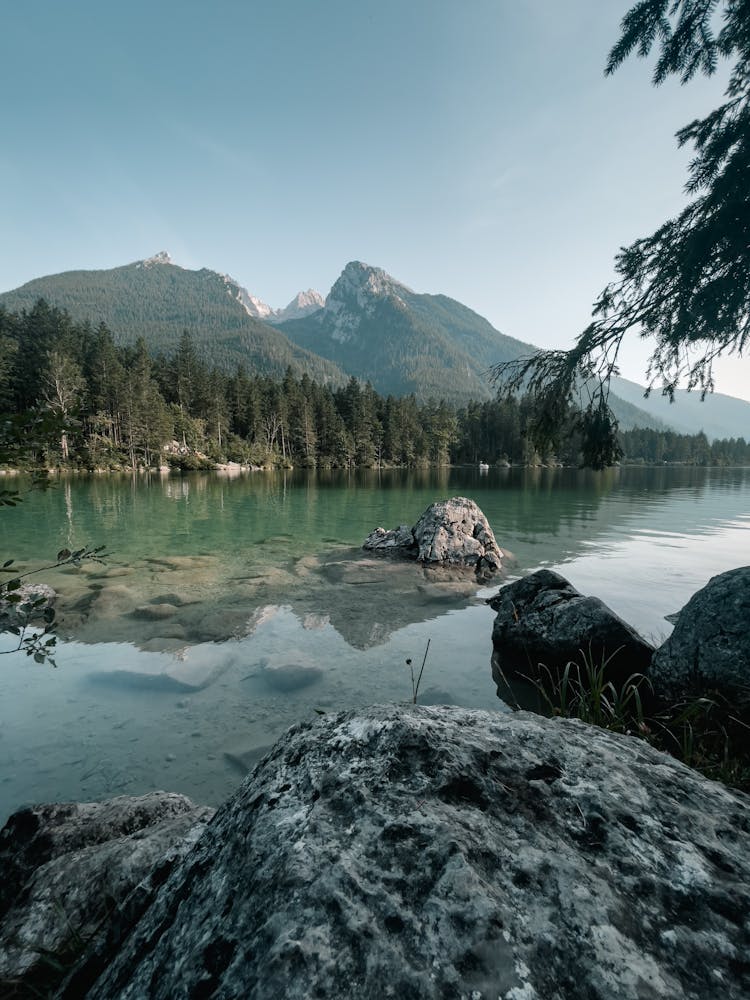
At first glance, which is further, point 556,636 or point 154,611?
point 154,611

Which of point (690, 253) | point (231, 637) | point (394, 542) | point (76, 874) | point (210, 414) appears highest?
point (210, 414)

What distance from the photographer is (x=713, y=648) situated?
14.8 feet

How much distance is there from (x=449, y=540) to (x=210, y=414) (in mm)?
77479

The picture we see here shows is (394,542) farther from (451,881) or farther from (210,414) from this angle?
(210,414)

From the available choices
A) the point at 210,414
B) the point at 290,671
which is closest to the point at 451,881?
the point at 290,671

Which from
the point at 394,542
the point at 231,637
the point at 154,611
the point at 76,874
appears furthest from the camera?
the point at 394,542

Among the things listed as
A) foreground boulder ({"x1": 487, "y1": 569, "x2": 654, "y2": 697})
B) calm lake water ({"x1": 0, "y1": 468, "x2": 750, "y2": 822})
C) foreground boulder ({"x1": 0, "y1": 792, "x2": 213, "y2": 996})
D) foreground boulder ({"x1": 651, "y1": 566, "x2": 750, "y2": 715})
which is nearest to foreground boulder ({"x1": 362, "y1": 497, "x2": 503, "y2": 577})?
calm lake water ({"x1": 0, "y1": 468, "x2": 750, "y2": 822})

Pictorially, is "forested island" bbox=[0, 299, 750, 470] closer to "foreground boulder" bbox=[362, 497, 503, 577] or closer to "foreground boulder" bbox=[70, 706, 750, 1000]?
"foreground boulder" bbox=[362, 497, 503, 577]

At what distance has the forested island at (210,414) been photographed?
6100cm

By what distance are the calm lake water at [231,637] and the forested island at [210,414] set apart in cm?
2994

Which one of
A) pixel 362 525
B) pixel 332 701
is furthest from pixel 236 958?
pixel 362 525

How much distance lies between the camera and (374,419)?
9781 centimetres

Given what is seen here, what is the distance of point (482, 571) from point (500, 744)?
11.4m

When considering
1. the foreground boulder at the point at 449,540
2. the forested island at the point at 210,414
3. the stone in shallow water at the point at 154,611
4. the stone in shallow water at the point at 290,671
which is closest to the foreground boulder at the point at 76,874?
the stone in shallow water at the point at 290,671
